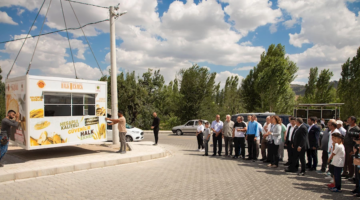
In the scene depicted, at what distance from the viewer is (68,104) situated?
30.6 ft

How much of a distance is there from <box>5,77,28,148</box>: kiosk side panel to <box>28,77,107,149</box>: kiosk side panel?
31 centimetres

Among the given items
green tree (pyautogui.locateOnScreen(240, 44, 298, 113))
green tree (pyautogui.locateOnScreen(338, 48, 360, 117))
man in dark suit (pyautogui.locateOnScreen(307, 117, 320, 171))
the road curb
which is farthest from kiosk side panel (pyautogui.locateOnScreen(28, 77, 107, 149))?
green tree (pyautogui.locateOnScreen(338, 48, 360, 117))

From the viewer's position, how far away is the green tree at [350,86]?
3438 centimetres

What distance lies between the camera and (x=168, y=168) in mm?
A: 8164

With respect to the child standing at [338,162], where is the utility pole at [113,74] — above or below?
above

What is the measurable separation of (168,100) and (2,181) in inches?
1427

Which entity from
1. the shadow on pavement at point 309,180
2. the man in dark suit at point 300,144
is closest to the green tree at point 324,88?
the shadow on pavement at point 309,180

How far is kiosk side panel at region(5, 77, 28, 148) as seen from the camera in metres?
8.40

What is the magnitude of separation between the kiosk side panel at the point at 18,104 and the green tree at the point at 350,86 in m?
39.5

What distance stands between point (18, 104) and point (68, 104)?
5.40 ft

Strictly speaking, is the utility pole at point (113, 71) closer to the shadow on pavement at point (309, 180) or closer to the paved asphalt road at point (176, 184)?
the paved asphalt road at point (176, 184)

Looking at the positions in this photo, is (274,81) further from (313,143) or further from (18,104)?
(18,104)

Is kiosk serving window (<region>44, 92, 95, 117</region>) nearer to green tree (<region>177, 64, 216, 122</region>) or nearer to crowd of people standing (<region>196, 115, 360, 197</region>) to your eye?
crowd of people standing (<region>196, 115, 360, 197</region>)

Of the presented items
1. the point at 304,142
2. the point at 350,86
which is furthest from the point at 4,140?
the point at 350,86
